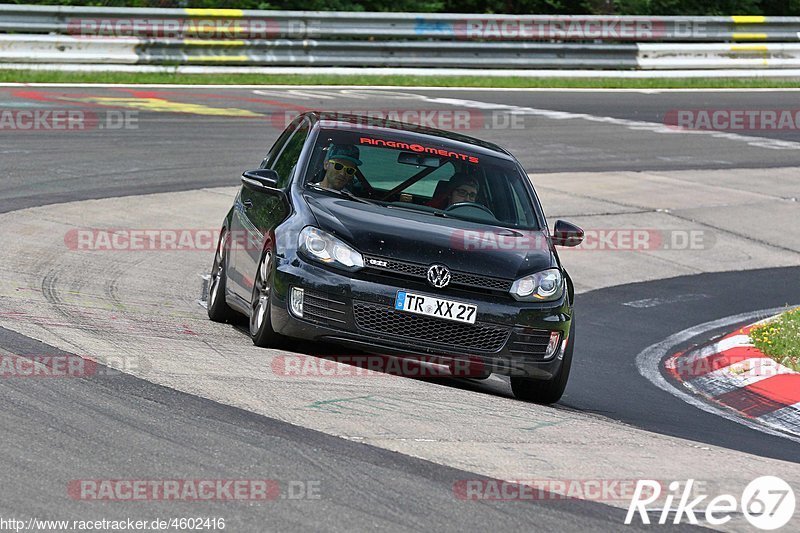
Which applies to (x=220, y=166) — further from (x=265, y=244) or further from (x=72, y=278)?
(x=265, y=244)

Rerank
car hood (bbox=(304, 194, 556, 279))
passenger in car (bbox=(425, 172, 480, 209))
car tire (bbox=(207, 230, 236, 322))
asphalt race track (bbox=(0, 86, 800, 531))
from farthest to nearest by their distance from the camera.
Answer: car tire (bbox=(207, 230, 236, 322))
passenger in car (bbox=(425, 172, 480, 209))
car hood (bbox=(304, 194, 556, 279))
asphalt race track (bbox=(0, 86, 800, 531))

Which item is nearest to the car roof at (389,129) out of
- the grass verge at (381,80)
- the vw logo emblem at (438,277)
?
A: the vw logo emblem at (438,277)

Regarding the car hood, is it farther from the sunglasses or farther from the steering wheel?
the sunglasses

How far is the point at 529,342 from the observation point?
25.9 feet

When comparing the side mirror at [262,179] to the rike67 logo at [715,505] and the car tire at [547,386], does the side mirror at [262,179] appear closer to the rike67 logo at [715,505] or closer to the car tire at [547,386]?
the car tire at [547,386]

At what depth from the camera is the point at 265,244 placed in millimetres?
8367

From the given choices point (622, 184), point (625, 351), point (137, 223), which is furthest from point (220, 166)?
A: point (625, 351)

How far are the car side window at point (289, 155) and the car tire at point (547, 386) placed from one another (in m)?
2.04

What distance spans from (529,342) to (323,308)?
123 centimetres

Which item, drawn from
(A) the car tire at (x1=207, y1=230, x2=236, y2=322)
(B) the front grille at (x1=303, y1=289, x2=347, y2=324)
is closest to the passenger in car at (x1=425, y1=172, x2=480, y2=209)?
(B) the front grille at (x1=303, y1=289, x2=347, y2=324)

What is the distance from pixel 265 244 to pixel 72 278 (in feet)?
8.57

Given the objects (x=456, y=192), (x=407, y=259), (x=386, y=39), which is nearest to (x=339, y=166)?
(x=456, y=192)

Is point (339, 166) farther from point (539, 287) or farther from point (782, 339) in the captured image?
point (782, 339)

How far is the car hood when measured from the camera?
779 cm
